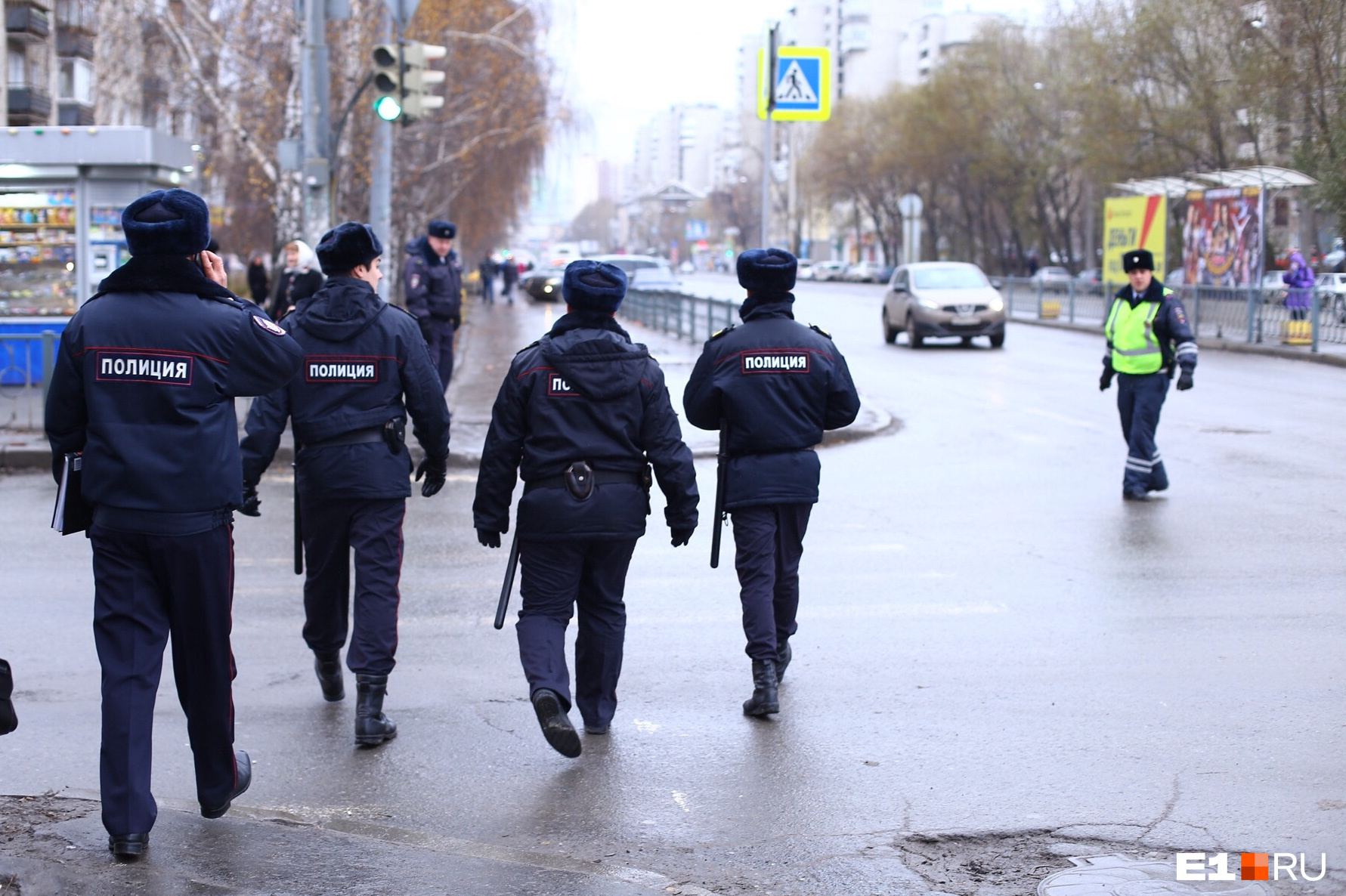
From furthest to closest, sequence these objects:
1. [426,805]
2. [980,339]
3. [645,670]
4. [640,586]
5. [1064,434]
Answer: [980,339]
[1064,434]
[640,586]
[645,670]
[426,805]

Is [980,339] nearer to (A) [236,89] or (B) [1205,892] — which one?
(A) [236,89]

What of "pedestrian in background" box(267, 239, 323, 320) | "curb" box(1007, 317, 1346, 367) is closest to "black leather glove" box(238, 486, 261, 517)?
"pedestrian in background" box(267, 239, 323, 320)

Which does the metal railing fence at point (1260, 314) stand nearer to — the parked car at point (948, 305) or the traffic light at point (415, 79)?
the parked car at point (948, 305)

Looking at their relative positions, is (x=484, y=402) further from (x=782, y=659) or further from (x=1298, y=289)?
(x=1298, y=289)

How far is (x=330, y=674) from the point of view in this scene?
6.06 meters

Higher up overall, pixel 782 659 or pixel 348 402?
pixel 348 402

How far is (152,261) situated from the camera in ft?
14.5

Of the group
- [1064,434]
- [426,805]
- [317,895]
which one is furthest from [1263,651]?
[1064,434]

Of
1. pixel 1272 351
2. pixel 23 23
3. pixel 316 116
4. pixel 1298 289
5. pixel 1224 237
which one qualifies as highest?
pixel 23 23

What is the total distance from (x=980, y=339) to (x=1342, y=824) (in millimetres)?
27775

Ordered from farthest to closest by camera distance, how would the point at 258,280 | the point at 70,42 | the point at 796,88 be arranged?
the point at 70,42 < the point at 258,280 < the point at 796,88

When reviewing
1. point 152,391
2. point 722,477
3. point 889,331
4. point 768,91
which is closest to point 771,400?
point 722,477

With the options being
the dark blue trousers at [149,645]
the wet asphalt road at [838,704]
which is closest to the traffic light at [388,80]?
the wet asphalt road at [838,704]

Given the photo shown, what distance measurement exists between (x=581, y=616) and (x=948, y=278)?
24.2 metres
